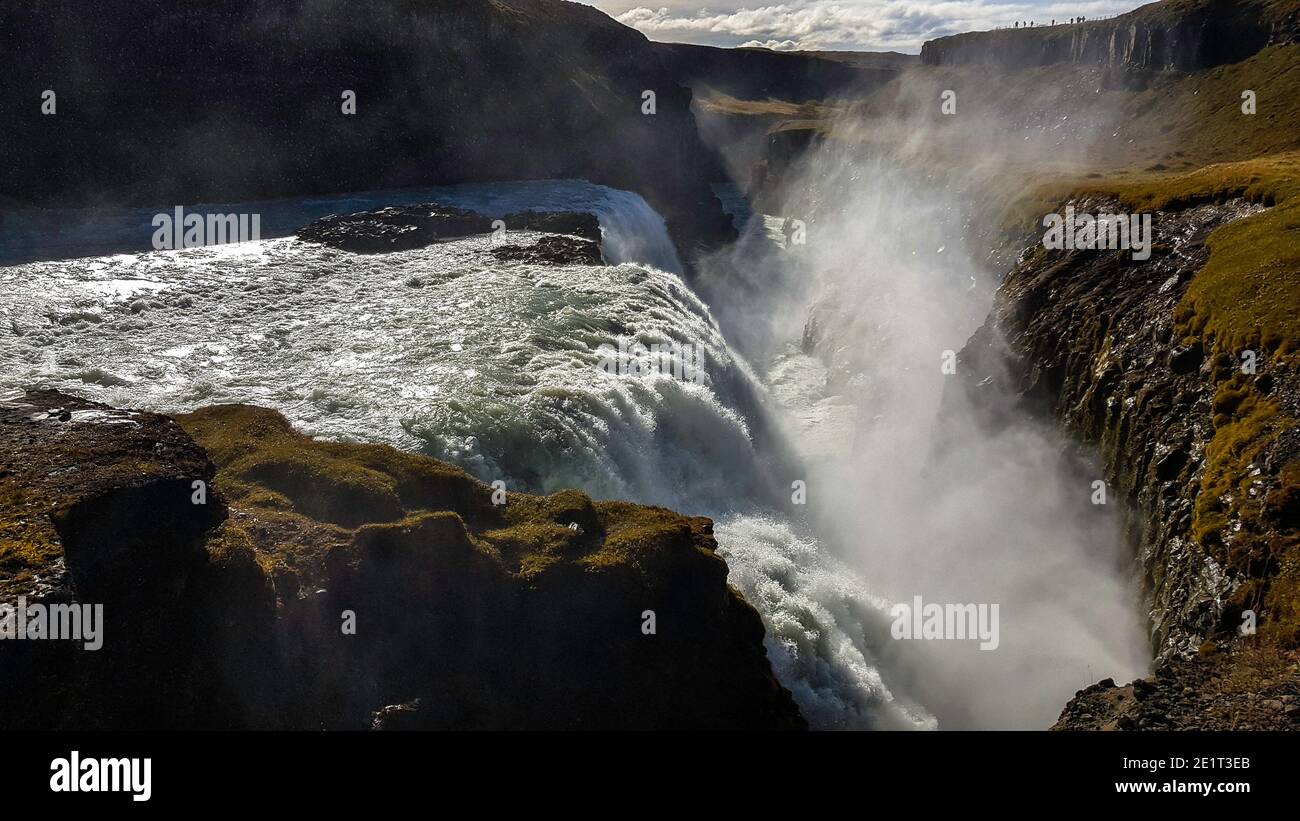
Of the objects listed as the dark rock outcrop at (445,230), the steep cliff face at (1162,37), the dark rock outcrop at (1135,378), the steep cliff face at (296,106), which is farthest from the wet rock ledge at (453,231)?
the steep cliff face at (1162,37)

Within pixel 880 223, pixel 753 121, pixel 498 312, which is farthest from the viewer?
pixel 753 121

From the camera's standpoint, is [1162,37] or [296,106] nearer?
[296,106]

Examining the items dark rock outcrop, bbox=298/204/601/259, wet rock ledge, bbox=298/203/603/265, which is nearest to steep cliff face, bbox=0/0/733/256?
dark rock outcrop, bbox=298/204/601/259

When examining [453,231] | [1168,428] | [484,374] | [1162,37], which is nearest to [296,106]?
[453,231]

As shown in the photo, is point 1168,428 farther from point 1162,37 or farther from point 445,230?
point 1162,37

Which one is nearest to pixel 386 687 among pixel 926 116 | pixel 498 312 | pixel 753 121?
pixel 498 312
